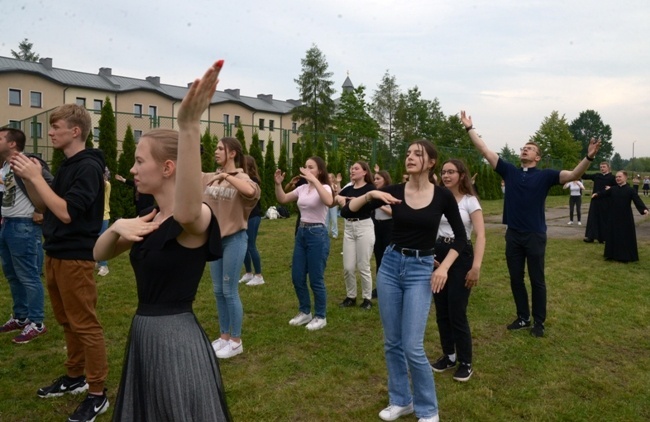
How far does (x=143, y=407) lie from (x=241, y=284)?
6299 millimetres

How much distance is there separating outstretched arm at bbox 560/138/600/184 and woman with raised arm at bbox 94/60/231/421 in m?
4.68

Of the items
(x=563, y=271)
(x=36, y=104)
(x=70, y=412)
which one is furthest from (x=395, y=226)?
(x=36, y=104)

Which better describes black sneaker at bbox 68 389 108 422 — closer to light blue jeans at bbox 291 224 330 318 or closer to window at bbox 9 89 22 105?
light blue jeans at bbox 291 224 330 318

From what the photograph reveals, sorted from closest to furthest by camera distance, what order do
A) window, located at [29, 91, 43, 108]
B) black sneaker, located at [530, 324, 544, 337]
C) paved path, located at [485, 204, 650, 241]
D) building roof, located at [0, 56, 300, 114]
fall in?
black sneaker, located at [530, 324, 544, 337] → paved path, located at [485, 204, 650, 241] → window, located at [29, 91, 43, 108] → building roof, located at [0, 56, 300, 114]

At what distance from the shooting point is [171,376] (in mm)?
2246

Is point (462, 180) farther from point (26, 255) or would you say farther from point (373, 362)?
point (26, 255)

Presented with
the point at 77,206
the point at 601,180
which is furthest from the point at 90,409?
the point at 601,180

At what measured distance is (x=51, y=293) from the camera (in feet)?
13.3

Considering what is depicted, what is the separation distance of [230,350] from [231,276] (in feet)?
2.80

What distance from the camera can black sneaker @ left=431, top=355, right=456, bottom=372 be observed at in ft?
16.5

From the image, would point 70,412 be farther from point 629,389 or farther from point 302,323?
point 629,389

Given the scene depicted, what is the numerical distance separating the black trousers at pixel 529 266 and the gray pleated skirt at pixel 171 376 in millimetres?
4747

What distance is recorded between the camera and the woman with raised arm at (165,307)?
7.32 ft

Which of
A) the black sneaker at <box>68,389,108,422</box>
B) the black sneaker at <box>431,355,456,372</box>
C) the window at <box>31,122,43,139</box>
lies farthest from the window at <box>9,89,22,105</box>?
the black sneaker at <box>431,355,456,372</box>
